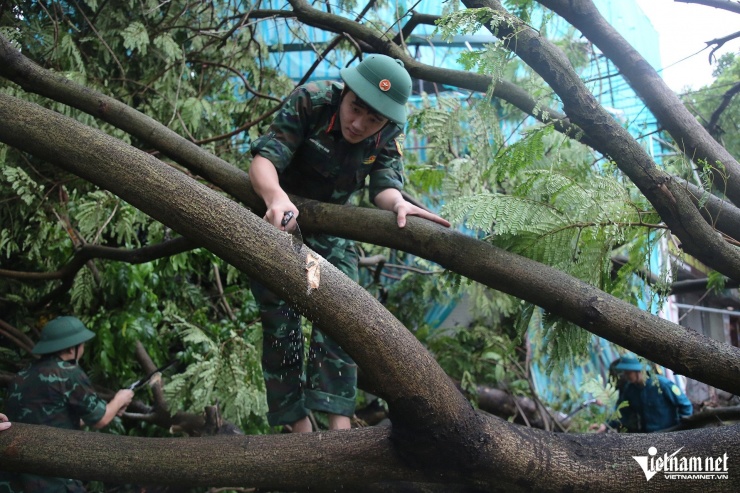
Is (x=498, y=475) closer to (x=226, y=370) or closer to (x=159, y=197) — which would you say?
(x=159, y=197)

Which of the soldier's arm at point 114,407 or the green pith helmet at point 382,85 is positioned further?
the soldier's arm at point 114,407

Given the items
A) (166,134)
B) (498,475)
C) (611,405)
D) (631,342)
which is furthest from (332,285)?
(611,405)

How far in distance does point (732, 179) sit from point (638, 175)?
0.73 metres

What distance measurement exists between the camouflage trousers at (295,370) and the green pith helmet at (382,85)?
2.56 feet

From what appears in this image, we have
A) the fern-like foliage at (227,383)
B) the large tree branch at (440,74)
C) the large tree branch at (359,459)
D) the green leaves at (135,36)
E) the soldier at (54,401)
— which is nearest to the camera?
the large tree branch at (359,459)

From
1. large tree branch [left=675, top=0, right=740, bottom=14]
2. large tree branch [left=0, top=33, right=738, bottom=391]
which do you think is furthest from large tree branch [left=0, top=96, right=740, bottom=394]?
large tree branch [left=675, top=0, right=740, bottom=14]

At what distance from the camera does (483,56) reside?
7.75ft

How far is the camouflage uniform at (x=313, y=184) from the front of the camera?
316 cm

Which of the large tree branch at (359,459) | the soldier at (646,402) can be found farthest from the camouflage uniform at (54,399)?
the soldier at (646,402)

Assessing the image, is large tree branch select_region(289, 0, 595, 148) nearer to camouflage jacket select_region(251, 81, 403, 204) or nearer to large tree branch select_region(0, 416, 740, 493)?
camouflage jacket select_region(251, 81, 403, 204)

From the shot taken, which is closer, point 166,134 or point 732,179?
point 732,179

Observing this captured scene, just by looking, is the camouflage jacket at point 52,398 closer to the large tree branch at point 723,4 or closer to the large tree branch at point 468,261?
the large tree branch at point 468,261

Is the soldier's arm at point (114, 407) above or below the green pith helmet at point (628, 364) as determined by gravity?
below

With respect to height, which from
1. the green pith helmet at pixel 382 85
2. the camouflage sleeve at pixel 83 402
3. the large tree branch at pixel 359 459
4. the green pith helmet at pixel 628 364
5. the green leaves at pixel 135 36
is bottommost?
the large tree branch at pixel 359 459
